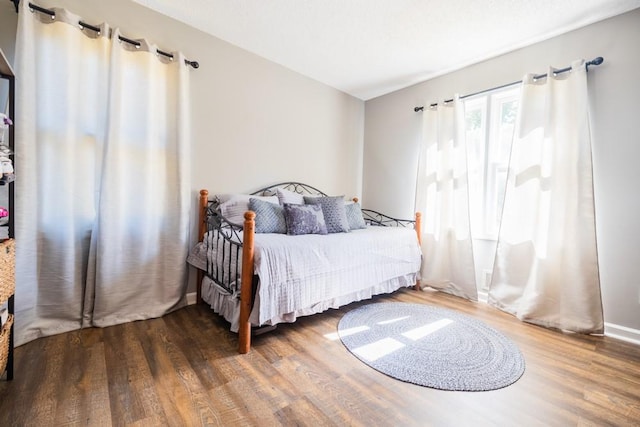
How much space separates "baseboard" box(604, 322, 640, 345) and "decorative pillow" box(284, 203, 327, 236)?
2212 mm

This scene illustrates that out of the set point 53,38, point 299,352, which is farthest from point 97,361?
point 53,38

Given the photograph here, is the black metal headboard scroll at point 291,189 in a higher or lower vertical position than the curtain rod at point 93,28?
lower

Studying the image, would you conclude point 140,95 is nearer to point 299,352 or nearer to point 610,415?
point 299,352

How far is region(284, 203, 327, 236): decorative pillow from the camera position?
2275 mm

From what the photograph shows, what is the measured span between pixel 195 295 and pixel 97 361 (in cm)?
90

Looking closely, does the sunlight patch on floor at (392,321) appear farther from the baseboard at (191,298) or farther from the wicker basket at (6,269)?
the wicker basket at (6,269)

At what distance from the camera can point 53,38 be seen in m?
1.70

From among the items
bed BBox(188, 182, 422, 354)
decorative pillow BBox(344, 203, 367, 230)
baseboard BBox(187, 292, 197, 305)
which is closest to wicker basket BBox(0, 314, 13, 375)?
bed BBox(188, 182, 422, 354)

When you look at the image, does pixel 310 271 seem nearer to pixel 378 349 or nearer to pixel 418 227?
pixel 378 349

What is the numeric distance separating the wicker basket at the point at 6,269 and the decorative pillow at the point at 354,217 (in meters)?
2.33

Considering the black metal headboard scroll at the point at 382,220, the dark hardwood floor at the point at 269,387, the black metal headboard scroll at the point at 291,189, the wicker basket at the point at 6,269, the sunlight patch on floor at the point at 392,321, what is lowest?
the dark hardwood floor at the point at 269,387

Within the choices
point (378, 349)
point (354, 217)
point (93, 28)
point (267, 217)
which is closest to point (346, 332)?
point (378, 349)

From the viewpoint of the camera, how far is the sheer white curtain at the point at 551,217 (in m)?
2.02

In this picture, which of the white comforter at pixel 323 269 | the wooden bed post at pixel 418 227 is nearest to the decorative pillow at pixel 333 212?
the white comforter at pixel 323 269
